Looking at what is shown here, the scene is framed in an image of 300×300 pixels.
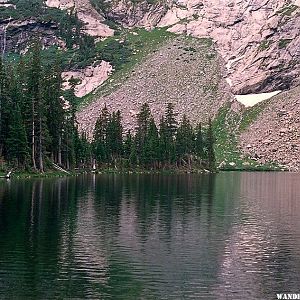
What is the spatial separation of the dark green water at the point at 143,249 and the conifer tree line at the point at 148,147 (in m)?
84.3

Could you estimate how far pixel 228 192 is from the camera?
87.2 m

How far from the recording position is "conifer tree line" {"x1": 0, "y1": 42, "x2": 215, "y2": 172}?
326ft

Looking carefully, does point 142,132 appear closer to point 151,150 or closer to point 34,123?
point 151,150

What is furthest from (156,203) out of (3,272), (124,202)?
(3,272)

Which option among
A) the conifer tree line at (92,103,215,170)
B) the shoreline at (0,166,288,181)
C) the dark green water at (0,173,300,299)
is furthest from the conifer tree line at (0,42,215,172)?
the dark green water at (0,173,300,299)

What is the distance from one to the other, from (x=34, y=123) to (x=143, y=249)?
7165 centimetres

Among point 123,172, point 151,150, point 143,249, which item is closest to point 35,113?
point 123,172

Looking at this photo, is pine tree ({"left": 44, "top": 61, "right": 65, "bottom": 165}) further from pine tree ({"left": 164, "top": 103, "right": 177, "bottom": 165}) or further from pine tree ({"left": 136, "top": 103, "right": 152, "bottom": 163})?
pine tree ({"left": 164, "top": 103, "right": 177, "bottom": 165})

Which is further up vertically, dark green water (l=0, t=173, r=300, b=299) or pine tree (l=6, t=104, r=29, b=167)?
pine tree (l=6, t=104, r=29, b=167)

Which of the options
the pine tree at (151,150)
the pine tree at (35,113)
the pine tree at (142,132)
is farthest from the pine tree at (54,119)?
the pine tree at (142,132)

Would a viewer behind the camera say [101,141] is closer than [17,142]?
No

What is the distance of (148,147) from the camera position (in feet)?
496

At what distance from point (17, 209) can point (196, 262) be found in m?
23.3

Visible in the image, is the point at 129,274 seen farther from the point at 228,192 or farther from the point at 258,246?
the point at 228,192
